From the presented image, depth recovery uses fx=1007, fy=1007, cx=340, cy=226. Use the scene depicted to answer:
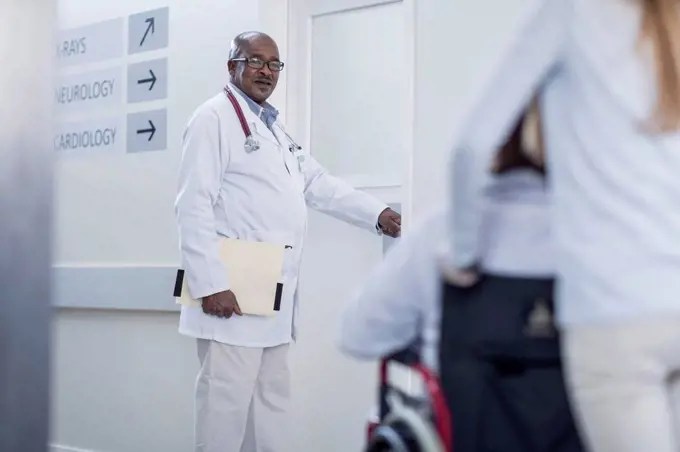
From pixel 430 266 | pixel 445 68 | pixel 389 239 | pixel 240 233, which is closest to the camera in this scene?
pixel 430 266

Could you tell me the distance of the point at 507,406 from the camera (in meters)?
1.48

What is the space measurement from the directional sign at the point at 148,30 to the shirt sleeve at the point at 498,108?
3260 mm

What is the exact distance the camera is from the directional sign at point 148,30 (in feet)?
14.7

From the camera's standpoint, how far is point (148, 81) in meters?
4.55

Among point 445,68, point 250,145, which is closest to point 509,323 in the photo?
point 250,145

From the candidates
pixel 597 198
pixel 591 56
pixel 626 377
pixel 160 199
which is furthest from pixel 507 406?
pixel 160 199

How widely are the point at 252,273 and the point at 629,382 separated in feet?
6.78

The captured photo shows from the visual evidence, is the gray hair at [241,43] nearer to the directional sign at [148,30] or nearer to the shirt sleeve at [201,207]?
the shirt sleeve at [201,207]

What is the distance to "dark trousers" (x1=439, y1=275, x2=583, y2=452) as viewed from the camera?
1446mm

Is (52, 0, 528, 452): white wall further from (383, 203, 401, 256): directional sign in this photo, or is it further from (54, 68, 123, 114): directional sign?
(54, 68, 123, 114): directional sign

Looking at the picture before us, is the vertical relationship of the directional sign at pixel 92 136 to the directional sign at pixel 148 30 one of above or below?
below

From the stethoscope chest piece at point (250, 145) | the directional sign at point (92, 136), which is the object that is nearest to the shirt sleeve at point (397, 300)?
the stethoscope chest piece at point (250, 145)

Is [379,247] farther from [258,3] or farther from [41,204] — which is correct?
[41,204]

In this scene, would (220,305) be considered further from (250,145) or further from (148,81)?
(148,81)
